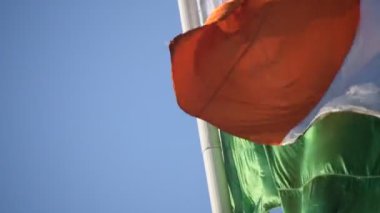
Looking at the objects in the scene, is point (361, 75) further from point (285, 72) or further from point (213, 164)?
point (213, 164)

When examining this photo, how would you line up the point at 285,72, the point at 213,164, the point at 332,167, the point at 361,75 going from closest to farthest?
the point at 332,167, the point at 361,75, the point at 285,72, the point at 213,164

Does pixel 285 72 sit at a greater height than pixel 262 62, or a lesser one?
lesser

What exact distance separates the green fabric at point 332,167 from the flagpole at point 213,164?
815 millimetres

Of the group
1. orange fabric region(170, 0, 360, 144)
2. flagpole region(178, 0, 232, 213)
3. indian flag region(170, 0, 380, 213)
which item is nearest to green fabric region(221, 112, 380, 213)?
indian flag region(170, 0, 380, 213)

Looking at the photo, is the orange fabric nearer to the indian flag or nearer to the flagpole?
the indian flag

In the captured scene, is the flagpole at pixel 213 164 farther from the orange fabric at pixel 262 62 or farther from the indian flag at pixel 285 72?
the orange fabric at pixel 262 62

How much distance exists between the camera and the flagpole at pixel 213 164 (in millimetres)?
5230

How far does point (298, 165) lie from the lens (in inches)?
167

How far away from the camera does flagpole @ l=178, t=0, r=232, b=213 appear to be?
17.2 ft

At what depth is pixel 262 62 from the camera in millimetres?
4172

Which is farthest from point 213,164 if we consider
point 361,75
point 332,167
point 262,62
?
point 361,75

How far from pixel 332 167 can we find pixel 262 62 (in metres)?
0.96

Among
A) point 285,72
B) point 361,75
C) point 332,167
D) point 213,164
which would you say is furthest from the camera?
point 213,164

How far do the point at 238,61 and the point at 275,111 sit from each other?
1.58 ft
